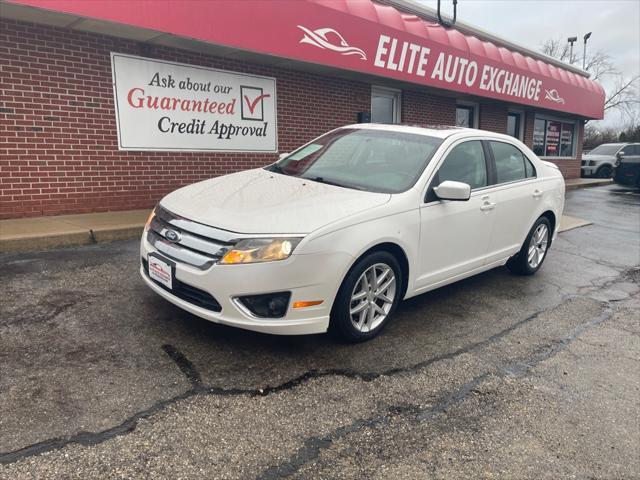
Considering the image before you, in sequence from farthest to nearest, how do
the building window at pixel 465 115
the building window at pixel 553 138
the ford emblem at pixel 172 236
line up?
the building window at pixel 553 138, the building window at pixel 465 115, the ford emblem at pixel 172 236

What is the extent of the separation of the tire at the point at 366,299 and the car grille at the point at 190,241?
86cm

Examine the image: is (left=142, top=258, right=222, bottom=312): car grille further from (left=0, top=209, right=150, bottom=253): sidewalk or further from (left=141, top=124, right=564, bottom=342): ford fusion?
(left=0, top=209, right=150, bottom=253): sidewalk

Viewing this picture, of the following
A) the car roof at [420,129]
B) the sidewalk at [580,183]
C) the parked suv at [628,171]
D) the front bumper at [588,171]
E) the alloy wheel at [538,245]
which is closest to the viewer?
the car roof at [420,129]

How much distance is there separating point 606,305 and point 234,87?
628 centimetres

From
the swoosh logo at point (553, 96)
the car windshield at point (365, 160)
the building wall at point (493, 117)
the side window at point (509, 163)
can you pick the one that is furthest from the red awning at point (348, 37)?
the side window at point (509, 163)

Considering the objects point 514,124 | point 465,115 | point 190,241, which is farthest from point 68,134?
point 514,124

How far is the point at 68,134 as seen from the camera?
21.7 ft

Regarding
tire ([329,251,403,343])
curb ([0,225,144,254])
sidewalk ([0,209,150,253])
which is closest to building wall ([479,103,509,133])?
sidewalk ([0,209,150,253])

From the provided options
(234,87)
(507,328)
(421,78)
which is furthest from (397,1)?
(507,328)

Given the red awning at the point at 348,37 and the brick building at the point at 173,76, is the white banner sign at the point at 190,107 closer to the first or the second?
the brick building at the point at 173,76

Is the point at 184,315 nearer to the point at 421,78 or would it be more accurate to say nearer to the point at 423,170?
the point at 423,170

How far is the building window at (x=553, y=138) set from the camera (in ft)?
55.9

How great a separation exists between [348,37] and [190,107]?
2952 mm

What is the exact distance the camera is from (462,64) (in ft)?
36.1
